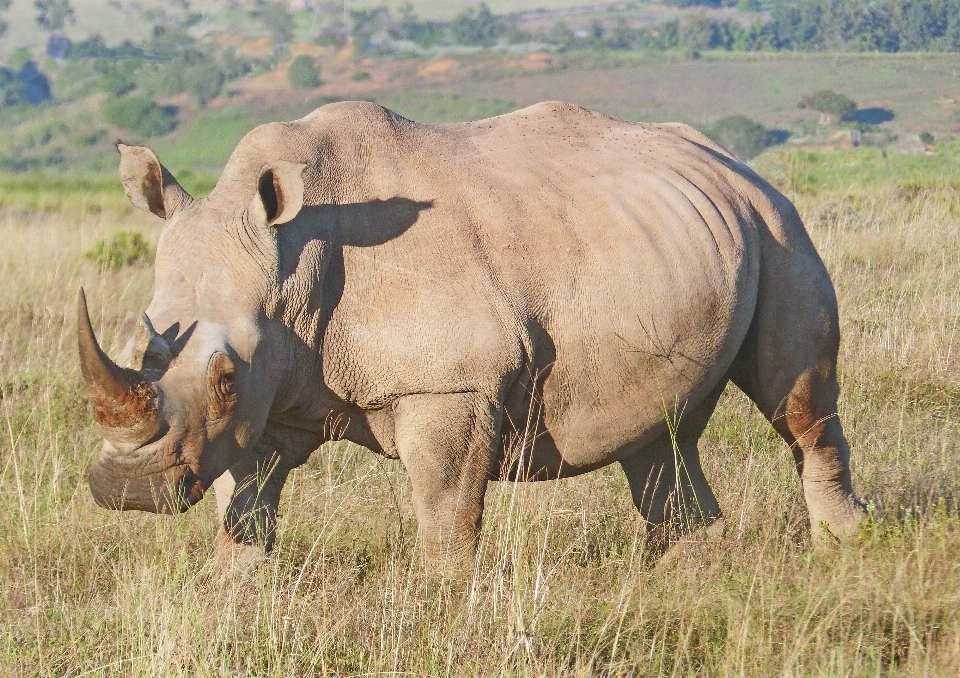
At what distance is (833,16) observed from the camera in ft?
291

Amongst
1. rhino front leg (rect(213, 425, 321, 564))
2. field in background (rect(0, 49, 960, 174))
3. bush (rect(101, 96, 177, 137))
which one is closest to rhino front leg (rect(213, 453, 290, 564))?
rhino front leg (rect(213, 425, 321, 564))

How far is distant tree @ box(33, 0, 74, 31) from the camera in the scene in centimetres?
10825

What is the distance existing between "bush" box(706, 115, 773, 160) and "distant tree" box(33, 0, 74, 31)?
7309cm

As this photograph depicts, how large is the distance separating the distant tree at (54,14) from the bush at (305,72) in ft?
153

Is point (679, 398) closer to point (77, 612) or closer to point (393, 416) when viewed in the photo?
point (393, 416)

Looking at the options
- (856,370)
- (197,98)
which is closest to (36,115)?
(197,98)

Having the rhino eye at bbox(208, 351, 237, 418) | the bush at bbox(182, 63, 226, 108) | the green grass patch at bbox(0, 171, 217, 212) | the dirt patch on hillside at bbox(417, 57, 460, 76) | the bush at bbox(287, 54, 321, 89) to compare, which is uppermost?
the rhino eye at bbox(208, 351, 237, 418)

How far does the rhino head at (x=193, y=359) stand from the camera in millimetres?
3576

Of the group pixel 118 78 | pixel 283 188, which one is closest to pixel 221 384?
pixel 283 188

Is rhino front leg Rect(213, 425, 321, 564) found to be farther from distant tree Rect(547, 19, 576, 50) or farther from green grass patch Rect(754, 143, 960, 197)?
distant tree Rect(547, 19, 576, 50)

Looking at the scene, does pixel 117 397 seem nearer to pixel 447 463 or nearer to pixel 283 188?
pixel 283 188

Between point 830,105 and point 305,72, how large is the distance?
2787 cm

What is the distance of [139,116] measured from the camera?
7131 cm

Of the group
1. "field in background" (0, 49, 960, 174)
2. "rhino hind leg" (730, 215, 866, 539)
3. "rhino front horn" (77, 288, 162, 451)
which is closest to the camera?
"rhino front horn" (77, 288, 162, 451)
